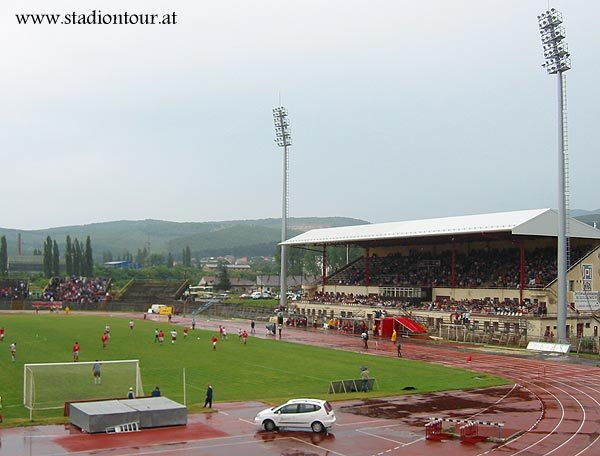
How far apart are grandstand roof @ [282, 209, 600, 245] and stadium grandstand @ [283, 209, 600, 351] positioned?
13cm

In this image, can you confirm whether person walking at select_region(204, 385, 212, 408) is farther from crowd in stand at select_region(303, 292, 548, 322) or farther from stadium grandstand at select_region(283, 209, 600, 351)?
crowd in stand at select_region(303, 292, 548, 322)

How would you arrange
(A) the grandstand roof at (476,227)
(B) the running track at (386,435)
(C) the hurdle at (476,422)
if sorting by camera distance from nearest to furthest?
1. (B) the running track at (386,435)
2. (C) the hurdle at (476,422)
3. (A) the grandstand roof at (476,227)

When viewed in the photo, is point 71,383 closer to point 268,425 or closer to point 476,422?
point 268,425

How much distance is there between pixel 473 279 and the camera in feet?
259

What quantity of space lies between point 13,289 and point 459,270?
75211mm

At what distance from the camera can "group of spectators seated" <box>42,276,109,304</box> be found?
12016 centimetres

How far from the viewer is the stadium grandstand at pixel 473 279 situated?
65875 millimetres

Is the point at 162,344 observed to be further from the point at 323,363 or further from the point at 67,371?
the point at 67,371

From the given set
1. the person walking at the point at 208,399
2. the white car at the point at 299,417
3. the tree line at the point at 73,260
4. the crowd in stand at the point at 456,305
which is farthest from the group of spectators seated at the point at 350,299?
the tree line at the point at 73,260

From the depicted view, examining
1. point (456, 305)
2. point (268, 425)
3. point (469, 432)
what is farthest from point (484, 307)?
point (268, 425)

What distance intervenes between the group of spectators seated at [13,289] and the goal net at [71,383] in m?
90.2

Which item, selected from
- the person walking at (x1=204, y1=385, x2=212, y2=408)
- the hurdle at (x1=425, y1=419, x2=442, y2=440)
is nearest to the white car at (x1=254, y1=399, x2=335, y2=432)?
the hurdle at (x1=425, y1=419, x2=442, y2=440)

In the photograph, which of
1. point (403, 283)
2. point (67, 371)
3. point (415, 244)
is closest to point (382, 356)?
point (67, 371)

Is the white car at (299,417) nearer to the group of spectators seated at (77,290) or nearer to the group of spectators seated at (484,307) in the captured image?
the group of spectators seated at (484,307)
